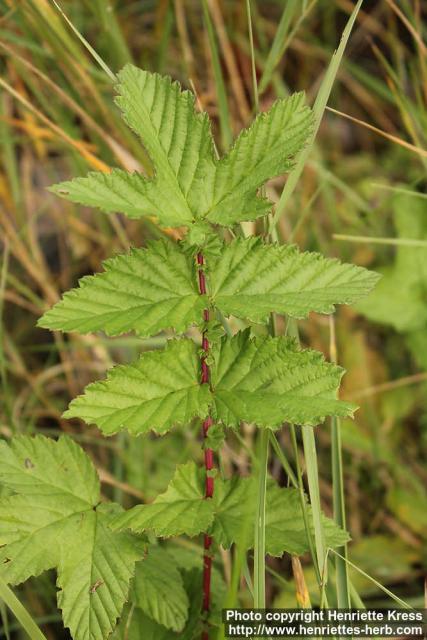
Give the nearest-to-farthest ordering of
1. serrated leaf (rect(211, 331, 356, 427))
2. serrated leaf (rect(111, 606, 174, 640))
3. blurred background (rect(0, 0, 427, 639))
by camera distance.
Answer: serrated leaf (rect(211, 331, 356, 427)), serrated leaf (rect(111, 606, 174, 640)), blurred background (rect(0, 0, 427, 639))

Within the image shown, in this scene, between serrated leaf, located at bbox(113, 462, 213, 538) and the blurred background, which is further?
the blurred background

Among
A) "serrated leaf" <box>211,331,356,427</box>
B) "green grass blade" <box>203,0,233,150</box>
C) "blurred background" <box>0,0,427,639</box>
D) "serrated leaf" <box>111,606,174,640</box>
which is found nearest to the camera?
"serrated leaf" <box>211,331,356,427</box>

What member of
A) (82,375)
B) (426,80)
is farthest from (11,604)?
(426,80)

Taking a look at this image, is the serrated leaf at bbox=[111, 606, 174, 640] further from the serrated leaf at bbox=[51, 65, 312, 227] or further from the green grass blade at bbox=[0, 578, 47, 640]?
the serrated leaf at bbox=[51, 65, 312, 227]

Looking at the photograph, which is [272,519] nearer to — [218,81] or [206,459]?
[206,459]

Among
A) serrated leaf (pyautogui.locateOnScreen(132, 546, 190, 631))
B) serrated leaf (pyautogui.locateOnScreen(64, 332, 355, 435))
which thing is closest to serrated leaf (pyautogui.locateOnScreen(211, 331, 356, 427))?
serrated leaf (pyautogui.locateOnScreen(64, 332, 355, 435))

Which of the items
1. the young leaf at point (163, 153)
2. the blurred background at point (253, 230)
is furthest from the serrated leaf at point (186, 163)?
the blurred background at point (253, 230)

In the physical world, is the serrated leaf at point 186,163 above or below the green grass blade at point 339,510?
above

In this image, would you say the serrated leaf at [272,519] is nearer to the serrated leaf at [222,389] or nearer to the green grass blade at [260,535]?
the green grass blade at [260,535]
